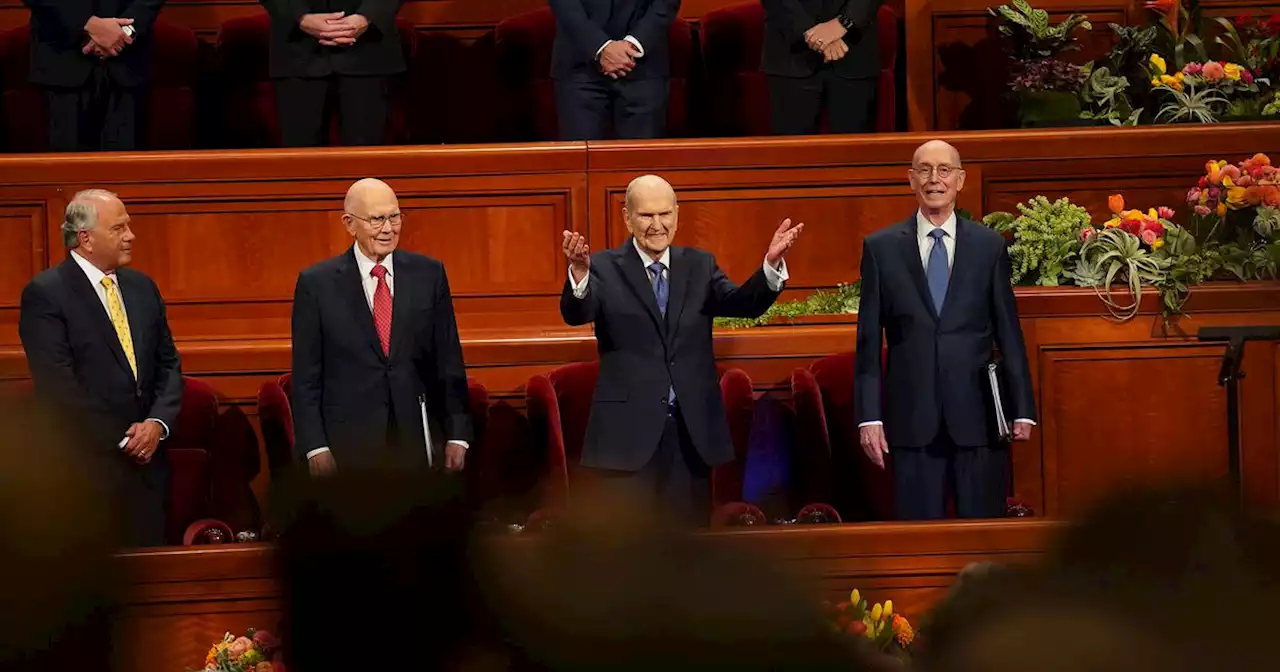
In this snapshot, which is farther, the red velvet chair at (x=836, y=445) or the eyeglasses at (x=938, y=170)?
the red velvet chair at (x=836, y=445)

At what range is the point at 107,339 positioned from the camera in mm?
3963

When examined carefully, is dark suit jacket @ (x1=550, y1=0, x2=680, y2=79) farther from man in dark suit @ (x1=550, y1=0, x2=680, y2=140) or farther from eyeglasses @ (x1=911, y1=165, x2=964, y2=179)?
eyeglasses @ (x1=911, y1=165, x2=964, y2=179)

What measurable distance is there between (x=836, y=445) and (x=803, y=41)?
1546 millimetres

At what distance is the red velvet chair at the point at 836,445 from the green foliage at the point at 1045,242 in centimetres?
65

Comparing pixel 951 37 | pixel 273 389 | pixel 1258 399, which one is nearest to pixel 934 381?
pixel 1258 399

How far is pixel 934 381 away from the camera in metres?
3.85

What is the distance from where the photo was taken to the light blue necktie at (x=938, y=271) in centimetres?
389

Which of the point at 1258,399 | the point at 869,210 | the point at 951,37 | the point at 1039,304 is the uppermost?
the point at 951,37

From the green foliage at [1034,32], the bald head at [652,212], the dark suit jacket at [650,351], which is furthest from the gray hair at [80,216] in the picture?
the green foliage at [1034,32]

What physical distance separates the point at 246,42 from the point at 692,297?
2.89 meters

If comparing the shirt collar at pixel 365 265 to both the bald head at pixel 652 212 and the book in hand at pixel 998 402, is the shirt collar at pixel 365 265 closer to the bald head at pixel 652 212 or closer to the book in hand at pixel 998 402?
the bald head at pixel 652 212

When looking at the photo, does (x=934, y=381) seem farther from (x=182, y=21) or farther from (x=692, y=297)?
(x=182, y=21)

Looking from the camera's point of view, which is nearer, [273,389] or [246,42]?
[273,389]

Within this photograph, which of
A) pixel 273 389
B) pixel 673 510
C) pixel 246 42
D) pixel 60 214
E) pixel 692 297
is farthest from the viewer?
pixel 246 42
